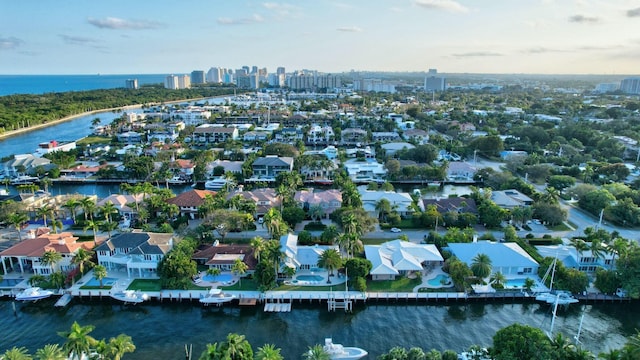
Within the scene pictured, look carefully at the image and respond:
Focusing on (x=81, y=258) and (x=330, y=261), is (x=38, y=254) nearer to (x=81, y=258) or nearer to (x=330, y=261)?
(x=81, y=258)

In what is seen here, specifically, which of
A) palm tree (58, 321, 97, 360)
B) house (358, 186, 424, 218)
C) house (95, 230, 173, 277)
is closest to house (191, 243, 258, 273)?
house (95, 230, 173, 277)

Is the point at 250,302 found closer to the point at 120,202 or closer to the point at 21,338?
the point at 21,338

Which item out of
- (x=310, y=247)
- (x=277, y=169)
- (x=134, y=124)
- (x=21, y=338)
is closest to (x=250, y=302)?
(x=310, y=247)

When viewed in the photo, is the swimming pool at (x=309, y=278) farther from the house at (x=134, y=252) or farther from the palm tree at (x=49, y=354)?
the palm tree at (x=49, y=354)

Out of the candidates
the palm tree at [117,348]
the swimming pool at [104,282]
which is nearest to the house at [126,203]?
the swimming pool at [104,282]

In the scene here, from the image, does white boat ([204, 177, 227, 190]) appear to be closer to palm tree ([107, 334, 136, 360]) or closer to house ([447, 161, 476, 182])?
house ([447, 161, 476, 182])

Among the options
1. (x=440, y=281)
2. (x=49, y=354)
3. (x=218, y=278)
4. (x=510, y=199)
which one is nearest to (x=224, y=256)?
(x=218, y=278)
